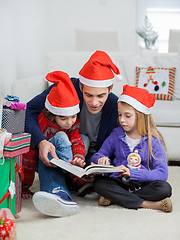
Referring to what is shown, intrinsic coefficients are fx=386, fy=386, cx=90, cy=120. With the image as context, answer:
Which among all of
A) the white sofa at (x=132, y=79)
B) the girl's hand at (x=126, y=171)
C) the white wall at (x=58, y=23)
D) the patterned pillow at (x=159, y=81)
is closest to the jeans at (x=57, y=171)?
the girl's hand at (x=126, y=171)

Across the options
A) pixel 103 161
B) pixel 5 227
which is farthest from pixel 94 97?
pixel 5 227

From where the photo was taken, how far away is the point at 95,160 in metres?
1.88

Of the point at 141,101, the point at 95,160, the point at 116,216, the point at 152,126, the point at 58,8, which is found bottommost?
the point at 116,216

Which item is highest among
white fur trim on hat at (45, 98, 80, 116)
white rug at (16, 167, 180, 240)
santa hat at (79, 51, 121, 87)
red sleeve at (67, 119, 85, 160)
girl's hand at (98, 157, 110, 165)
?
santa hat at (79, 51, 121, 87)

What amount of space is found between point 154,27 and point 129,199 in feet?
13.3

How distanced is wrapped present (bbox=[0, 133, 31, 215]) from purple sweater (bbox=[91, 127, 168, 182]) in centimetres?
41

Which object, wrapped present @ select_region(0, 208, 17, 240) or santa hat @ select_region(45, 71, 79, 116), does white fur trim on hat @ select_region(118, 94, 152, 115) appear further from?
wrapped present @ select_region(0, 208, 17, 240)

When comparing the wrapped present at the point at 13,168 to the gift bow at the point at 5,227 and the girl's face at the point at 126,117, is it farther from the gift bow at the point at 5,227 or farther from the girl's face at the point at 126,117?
the girl's face at the point at 126,117

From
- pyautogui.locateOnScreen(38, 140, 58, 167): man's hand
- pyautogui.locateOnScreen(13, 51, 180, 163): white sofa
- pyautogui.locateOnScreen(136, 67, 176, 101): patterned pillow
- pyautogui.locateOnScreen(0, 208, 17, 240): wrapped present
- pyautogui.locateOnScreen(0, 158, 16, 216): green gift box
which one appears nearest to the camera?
pyautogui.locateOnScreen(0, 208, 17, 240): wrapped present

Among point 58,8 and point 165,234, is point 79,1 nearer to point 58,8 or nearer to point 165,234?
point 58,8

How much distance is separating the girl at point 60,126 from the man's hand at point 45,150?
28 mm

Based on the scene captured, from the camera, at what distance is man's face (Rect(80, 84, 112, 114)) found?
1.88m

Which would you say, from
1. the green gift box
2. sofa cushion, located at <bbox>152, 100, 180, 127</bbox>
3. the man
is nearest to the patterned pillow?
sofa cushion, located at <bbox>152, 100, 180, 127</bbox>

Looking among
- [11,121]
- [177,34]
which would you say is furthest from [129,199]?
[177,34]
